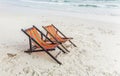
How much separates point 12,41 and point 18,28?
7.42 feet

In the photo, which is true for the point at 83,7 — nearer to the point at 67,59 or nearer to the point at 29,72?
the point at 67,59

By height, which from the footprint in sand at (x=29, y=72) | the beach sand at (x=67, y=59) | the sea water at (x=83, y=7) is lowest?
the sea water at (x=83, y=7)

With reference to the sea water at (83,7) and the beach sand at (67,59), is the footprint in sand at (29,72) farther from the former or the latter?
the sea water at (83,7)

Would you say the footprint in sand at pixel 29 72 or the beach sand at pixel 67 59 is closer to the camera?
the footprint in sand at pixel 29 72

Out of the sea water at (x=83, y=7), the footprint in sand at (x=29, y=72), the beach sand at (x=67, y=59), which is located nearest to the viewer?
the footprint in sand at (x=29, y=72)

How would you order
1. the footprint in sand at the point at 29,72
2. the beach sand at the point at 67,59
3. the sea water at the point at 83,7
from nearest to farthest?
the footprint in sand at the point at 29,72
the beach sand at the point at 67,59
the sea water at the point at 83,7

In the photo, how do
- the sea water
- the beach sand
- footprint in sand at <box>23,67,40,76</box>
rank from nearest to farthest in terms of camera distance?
footprint in sand at <box>23,67,40,76</box> < the beach sand < the sea water

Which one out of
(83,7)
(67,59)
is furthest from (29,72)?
(83,7)

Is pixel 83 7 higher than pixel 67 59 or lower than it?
lower

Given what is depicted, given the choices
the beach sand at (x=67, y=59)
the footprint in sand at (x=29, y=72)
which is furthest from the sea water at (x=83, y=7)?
the footprint in sand at (x=29, y=72)

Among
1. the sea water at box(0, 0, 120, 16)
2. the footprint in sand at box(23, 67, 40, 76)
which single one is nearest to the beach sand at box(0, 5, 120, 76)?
the footprint in sand at box(23, 67, 40, 76)

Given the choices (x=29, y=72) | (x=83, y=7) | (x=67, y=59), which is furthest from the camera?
(x=83, y=7)

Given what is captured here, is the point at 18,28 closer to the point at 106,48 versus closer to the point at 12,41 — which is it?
the point at 12,41

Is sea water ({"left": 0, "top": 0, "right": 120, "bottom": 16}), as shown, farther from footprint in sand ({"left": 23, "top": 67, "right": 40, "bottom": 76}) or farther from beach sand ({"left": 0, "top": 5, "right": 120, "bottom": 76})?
footprint in sand ({"left": 23, "top": 67, "right": 40, "bottom": 76})
